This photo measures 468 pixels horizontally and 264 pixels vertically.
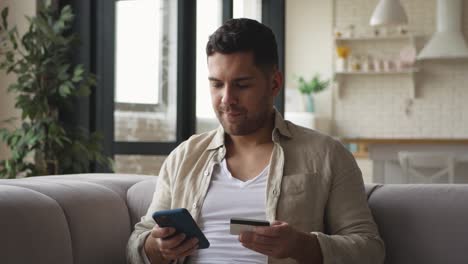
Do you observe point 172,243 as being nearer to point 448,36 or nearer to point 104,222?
point 104,222

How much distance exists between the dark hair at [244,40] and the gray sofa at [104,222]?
46cm

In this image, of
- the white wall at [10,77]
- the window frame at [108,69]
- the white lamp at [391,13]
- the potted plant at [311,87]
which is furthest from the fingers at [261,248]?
the potted plant at [311,87]

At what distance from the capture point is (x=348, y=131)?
8688 millimetres

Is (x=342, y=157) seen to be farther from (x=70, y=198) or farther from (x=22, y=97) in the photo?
(x=22, y=97)

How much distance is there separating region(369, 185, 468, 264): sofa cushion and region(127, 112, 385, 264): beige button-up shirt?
97mm

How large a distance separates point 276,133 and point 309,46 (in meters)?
6.97

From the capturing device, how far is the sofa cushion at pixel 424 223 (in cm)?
176

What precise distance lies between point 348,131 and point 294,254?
7206mm

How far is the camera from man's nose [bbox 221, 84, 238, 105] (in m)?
1.80

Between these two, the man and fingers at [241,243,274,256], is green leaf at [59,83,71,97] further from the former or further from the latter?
fingers at [241,243,274,256]

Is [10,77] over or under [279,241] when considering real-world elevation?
over

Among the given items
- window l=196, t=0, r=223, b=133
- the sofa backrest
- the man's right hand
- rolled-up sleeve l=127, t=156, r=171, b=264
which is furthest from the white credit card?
window l=196, t=0, r=223, b=133

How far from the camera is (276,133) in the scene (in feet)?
6.27

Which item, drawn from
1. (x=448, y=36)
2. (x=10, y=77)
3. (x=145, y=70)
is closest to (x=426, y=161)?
(x=448, y=36)
